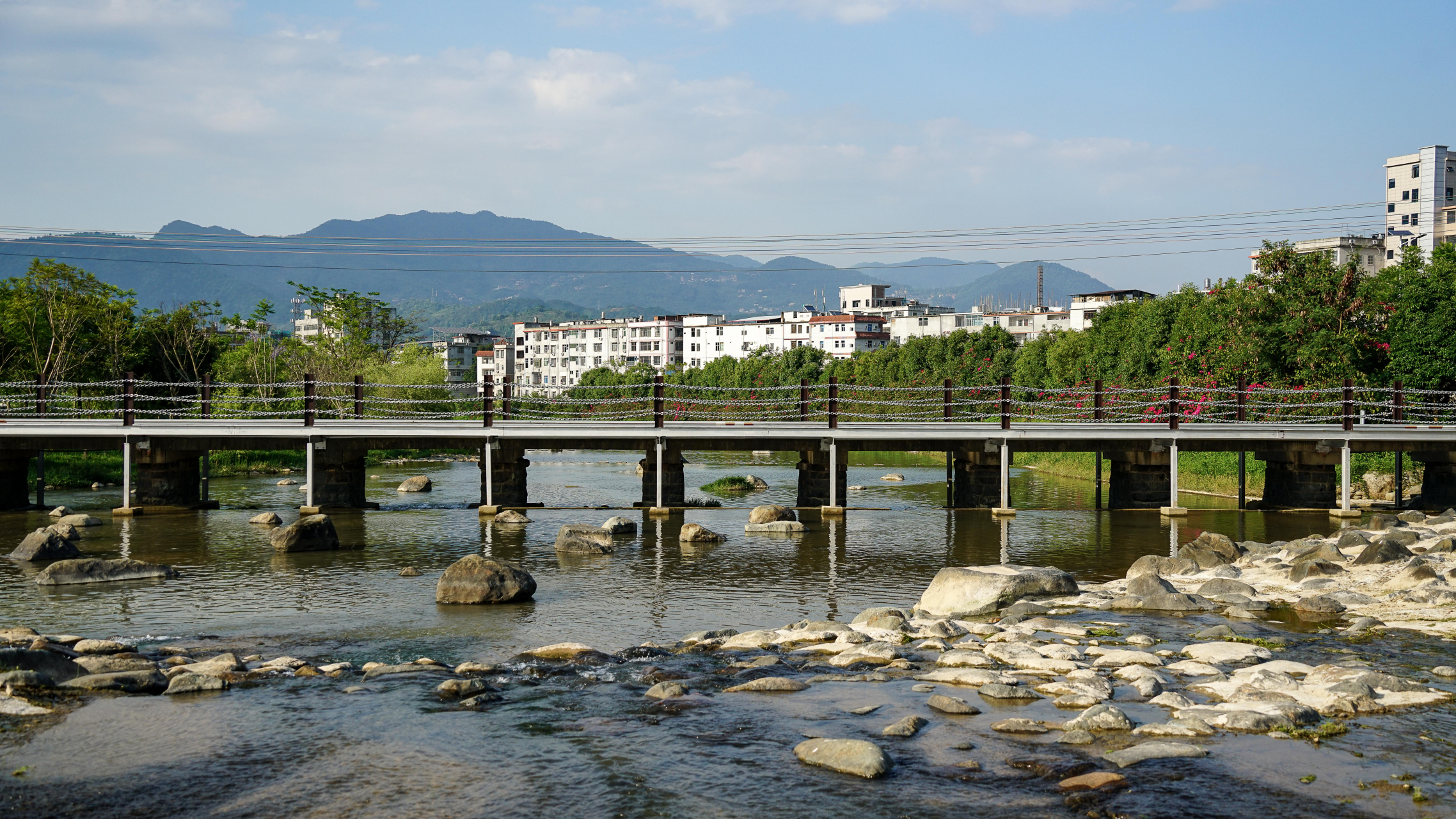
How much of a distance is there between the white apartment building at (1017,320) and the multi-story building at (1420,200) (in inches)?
1093

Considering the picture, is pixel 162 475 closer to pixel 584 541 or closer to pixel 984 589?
pixel 584 541

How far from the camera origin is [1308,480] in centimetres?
2839

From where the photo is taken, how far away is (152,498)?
2714cm

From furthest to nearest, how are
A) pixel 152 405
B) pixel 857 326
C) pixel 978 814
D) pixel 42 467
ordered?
pixel 857 326 → pixel 152 405 → pixel 42 467 → pixel 978 814

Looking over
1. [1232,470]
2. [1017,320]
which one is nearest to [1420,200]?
[1017,320]

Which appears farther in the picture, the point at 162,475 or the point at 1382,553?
the point at 162,475

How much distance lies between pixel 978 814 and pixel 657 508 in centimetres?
1925

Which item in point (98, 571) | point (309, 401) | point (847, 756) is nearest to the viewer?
point (847, 756)

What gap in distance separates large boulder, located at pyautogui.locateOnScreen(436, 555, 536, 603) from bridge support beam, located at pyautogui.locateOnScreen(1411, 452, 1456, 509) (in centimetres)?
2467

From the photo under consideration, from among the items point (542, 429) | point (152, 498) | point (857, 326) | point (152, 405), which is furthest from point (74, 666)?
point (857, 326)

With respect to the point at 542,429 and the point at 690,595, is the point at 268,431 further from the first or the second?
the point at 690,595

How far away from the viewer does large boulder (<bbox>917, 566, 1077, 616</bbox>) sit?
15.0 m

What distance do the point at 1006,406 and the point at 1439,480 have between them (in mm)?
12182

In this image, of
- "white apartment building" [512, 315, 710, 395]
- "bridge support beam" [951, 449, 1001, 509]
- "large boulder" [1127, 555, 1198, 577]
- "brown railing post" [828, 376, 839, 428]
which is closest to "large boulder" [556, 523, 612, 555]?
"brown railing post" [828, 376, 839, 428]
